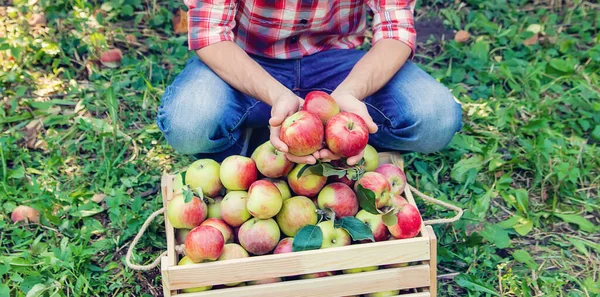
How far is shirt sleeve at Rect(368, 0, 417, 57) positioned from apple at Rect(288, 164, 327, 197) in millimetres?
715

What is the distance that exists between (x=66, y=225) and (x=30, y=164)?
1.49 feet

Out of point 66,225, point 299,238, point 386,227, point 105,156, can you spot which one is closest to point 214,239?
point 299,238

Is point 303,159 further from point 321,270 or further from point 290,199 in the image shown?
point 321,270

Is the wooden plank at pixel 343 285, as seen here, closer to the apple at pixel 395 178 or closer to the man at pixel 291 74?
the apple at pixel 395 178

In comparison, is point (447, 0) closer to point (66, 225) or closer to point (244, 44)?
point (244, 44)

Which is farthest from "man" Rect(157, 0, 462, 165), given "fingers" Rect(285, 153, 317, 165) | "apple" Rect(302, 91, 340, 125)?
"fingers" Rect(285, 153, 317, 165)

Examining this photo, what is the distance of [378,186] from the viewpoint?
1828 millimetres

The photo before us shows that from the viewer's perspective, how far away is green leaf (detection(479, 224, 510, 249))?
224 centimetres

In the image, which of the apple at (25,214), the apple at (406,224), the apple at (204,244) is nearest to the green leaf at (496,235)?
the apple at (406,224)

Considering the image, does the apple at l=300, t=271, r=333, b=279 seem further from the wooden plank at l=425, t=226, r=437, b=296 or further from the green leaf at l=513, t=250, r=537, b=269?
the green leaf at l=513, t=250, r=537, b=269

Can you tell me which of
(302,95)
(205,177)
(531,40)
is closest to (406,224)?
(205,177)

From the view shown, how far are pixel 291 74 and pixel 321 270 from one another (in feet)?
3.05

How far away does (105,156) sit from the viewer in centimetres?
263

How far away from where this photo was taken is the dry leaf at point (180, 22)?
3.30 meters
